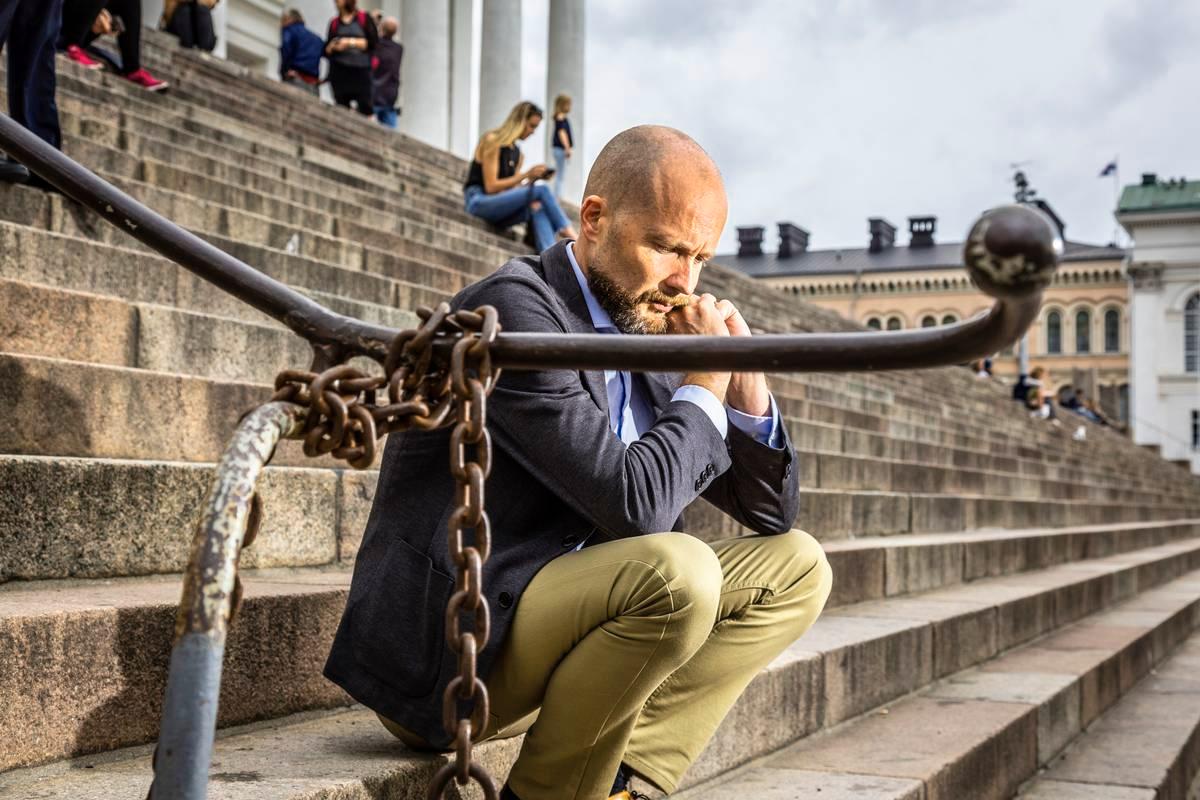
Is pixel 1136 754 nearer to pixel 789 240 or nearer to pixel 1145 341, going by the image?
pixel 1145 341

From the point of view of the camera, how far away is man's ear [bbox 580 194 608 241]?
7.21 ft

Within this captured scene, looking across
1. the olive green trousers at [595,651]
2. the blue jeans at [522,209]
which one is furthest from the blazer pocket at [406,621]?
the blue jeans at [522,209]

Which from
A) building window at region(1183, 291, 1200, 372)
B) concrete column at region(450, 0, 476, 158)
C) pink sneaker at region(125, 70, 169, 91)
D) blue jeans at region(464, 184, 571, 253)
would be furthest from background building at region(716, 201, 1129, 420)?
pink sneaker at region(125, 70, 169, 91)

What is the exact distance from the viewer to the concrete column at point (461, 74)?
2592 cm

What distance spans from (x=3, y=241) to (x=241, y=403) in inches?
33.4

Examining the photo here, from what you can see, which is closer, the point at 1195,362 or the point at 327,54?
the point at 327,54

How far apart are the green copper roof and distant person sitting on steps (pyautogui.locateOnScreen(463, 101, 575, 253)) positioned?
4845 cm

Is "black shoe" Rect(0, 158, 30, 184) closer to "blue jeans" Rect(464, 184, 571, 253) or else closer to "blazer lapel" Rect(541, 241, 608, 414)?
"blazer lapel" Rect(541, 241, 608, 414)

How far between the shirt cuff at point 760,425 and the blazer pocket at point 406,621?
65 centimetres

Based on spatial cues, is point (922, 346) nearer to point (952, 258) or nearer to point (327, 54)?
point (327, 54)

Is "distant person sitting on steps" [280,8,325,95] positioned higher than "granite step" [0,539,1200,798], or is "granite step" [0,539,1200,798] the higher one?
"distant person sitting on steps" [280,8,325,95]

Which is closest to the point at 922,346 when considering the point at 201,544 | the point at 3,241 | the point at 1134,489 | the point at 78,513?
the point at 201,544

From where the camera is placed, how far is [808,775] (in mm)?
3105

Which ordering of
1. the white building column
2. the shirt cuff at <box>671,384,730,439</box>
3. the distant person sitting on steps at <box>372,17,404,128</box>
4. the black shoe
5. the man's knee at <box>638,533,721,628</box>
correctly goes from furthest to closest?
the white building column
the distant person sitting on steps at <box>372,17,404,128</box>
the black shoe
the shirt cuff at <box>671,384,730,439</box>
the man's knee at <box>638,533,721,628</box>
